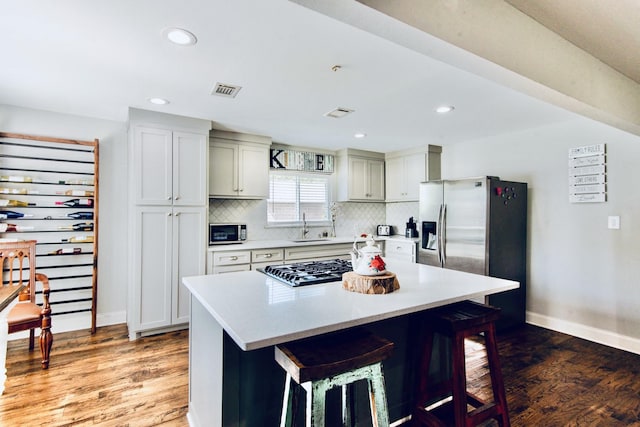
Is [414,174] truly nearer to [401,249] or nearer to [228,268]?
[401,249]

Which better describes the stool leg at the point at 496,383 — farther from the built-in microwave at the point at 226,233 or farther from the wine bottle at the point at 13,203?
the wine bottle at the point at 13,203

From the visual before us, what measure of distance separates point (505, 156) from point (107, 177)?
4.58 meters

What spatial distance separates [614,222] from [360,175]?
2963 millimetres

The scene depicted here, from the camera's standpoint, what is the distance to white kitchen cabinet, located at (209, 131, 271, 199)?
3752mm

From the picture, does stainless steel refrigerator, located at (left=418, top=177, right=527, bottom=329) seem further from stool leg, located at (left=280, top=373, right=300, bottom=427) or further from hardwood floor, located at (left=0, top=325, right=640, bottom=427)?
stool leg, located at (left=280, top=373, right=300, bottom=427)

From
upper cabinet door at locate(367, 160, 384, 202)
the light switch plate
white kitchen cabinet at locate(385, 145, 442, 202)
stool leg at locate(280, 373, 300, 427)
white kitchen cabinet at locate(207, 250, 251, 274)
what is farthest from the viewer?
upper cabinet door at locate(367, 160, 384, 202)

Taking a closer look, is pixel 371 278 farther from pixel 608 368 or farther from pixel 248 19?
pixel 608 368

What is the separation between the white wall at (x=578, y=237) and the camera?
2941mm

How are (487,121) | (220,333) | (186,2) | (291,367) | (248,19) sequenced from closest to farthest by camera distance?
1. (291,367)
2. (220,333)
3. (186,2)
4. (248,19)
5. (487,121)

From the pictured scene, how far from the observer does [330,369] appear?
46.6 inches

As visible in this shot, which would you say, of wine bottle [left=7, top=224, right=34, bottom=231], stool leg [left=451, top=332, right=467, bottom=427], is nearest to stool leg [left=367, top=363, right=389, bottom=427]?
stool leg [left=451, top=332, right=467, bottom=427]

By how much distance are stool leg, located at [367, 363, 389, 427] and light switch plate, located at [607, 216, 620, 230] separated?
3.10m

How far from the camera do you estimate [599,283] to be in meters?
3.12

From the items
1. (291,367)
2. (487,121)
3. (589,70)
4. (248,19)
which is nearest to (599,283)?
(487,121)
